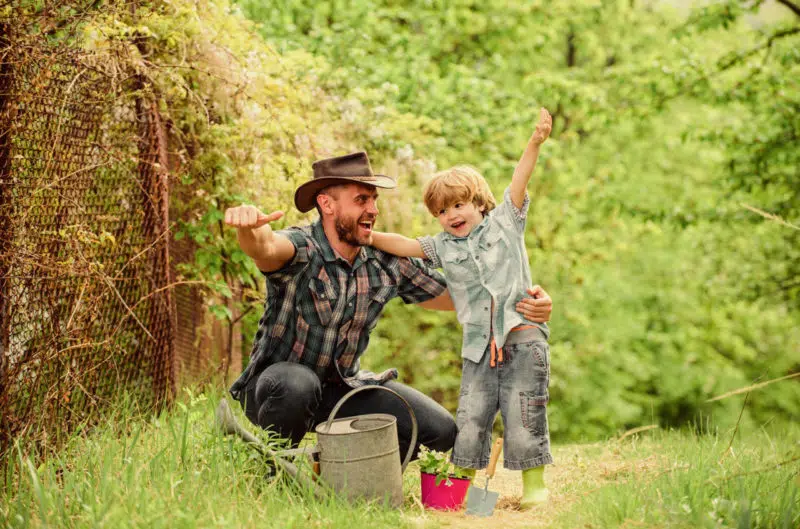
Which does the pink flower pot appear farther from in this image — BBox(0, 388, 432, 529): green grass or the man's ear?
the man's ear

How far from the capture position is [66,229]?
3.59 metres

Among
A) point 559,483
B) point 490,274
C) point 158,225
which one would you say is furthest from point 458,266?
point 158,225

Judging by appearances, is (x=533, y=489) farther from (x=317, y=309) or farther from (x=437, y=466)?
(x=317, y=309)

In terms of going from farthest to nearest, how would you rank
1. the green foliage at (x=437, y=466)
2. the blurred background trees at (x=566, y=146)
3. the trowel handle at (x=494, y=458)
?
1. the blurred background trees at (x=566, y=146)
2. the green foliage at (x=437, y=466)
3. the trowel handle at (x=494, y=458)

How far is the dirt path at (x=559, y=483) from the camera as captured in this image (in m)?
3.38

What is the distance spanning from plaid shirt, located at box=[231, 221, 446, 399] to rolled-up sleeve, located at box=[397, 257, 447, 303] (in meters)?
0.14

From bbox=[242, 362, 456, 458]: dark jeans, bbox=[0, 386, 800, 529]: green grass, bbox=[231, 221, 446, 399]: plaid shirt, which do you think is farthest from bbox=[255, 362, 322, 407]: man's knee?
bbox=[0, 386, 800, 529]: green grass

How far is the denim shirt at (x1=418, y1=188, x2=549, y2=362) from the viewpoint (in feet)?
12.7

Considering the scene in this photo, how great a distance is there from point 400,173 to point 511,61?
25.4ft

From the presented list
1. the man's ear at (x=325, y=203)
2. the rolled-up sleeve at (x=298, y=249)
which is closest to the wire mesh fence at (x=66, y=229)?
the rolled-up sleeve at (x=298, y=249)

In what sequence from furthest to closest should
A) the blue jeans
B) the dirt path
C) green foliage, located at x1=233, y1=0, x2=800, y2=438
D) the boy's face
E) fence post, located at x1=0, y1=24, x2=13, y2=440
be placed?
green foliage, located at x1=233, y1=0, x2=800, y2=438 → the boy's face → the blue jeans → the dirt path → fence post, located at x1=0, y1=24, x2=13, y2=440

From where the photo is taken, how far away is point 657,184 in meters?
16.1

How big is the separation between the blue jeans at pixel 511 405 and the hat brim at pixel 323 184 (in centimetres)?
96

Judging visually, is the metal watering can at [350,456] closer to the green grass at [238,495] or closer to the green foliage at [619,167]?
the green grass at [238,495]
